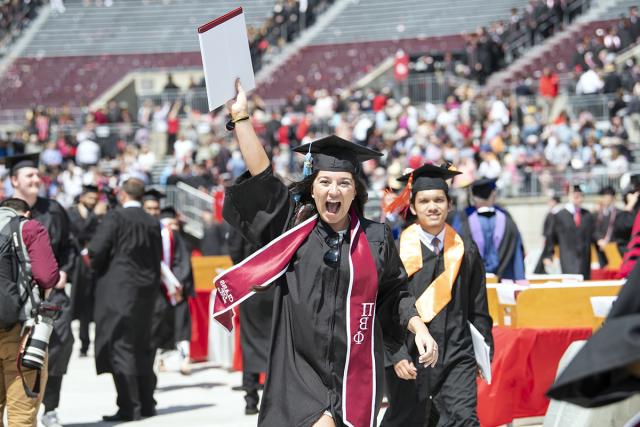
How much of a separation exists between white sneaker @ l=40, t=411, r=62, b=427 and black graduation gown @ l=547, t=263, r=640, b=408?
742cm

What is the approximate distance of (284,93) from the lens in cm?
4184

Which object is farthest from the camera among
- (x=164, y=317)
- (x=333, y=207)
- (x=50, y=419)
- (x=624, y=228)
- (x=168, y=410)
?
(x=624, y=228)

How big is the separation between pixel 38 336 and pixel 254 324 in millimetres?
3956

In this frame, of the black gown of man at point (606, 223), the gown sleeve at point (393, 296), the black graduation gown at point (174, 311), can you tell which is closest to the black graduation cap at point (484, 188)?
the black graduation gown at point (174, 311)

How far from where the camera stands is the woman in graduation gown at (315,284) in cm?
568

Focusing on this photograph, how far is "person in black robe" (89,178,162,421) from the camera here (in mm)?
10969

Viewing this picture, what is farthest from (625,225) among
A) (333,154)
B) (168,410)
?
(333,154)

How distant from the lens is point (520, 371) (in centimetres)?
1010

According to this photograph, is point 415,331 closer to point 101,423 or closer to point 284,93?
point 101,423

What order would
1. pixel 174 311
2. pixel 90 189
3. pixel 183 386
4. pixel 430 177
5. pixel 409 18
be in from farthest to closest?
pixel 409 18 < pixel 90 189 < pixel 183 386 < pixel 174 311 < pixel 430 177

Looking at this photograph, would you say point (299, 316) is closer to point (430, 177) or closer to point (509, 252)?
point (430, 177)

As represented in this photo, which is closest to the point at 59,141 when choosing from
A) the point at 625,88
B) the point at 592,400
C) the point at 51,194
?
the point at 51,194

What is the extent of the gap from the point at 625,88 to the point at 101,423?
20703 millimetres

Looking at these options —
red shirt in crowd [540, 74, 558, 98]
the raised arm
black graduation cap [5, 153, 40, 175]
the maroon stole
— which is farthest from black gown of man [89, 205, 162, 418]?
red shirt in crowd [540, 74, 558, 98]
